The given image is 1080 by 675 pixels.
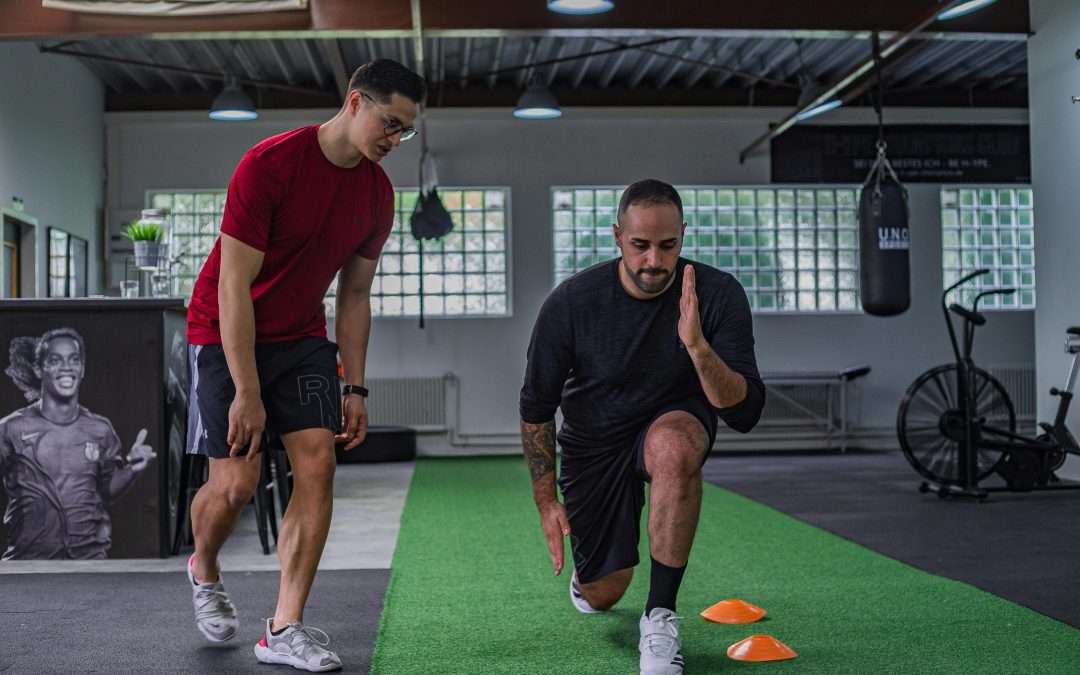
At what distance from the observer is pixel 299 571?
281cm

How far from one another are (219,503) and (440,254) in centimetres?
892

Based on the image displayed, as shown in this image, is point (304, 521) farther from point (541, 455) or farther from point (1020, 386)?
point (1020, 386)

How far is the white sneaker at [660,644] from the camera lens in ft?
8.63

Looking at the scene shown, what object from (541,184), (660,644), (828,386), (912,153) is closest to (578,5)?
(660,644)

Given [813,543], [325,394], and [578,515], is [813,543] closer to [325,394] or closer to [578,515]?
[578,515]

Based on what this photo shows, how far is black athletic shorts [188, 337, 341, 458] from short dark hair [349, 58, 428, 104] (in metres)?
0.63

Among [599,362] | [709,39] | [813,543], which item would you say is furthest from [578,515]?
[709,39]

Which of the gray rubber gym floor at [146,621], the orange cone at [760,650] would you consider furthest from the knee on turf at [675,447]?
the gray rubber gym floor at [146,621]

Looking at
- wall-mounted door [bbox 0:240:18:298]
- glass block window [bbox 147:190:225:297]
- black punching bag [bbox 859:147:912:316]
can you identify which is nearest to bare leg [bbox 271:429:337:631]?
black punching bag [bbox 859:147:912:316]

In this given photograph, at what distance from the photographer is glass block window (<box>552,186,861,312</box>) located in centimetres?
1182

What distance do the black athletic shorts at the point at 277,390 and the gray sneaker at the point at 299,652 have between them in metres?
0.45

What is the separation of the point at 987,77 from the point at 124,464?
9740mm

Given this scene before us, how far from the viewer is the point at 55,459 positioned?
15.3 ft

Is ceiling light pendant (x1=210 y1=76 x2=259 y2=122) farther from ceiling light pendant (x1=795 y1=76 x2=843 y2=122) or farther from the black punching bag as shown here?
the black punching bag
